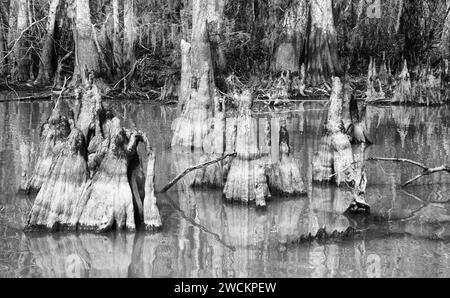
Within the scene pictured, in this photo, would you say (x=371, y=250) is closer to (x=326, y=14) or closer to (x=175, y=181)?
(x=175, y=181)

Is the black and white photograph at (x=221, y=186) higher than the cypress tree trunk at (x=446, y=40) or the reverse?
the reverse

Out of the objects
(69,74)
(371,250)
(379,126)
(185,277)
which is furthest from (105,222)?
(69,74)

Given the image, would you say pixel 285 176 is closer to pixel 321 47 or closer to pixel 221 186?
pixel 221 186

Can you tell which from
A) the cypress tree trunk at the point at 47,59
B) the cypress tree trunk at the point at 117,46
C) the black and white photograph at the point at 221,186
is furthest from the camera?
the cypress tree trunk at the point at 47,59

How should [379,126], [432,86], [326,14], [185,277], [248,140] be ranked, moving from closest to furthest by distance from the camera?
[185,277]
[248,140]
[379,126]
[432,86]
[326,14]

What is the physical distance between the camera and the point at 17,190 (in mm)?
7492

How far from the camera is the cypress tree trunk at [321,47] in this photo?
59.1ft

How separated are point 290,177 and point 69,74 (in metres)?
12.7

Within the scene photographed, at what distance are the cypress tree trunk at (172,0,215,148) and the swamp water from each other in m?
0.74

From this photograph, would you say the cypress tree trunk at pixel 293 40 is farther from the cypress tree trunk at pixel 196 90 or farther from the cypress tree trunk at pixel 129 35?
the cypress tree trunk at pixel 196 90

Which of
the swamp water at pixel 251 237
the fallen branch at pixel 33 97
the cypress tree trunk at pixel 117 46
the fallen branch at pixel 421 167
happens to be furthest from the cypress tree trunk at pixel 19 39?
the fallen branch at pixel 421 167

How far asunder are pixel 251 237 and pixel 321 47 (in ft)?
41.9

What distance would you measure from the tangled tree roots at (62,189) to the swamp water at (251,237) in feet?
0.54

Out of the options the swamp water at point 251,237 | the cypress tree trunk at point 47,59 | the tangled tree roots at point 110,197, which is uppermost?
the cypress tree trunk at point 47,59
